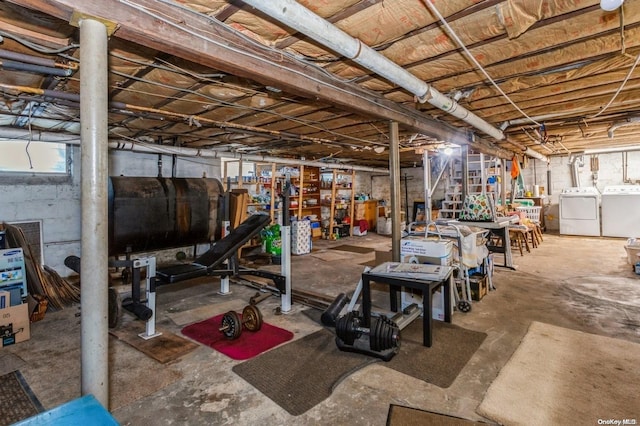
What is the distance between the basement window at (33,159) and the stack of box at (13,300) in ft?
6.59

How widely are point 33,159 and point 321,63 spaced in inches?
192

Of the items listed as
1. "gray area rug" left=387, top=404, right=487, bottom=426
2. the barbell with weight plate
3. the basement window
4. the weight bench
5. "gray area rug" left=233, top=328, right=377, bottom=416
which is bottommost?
"gray area rug" left=387, top=404, right=487, bottom=426

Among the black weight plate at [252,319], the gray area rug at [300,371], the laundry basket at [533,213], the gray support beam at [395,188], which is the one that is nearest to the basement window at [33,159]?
the black weight plate at [252,319]

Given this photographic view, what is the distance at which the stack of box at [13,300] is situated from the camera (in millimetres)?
2893

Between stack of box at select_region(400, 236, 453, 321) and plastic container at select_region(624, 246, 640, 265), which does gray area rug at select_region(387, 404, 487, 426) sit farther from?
plastic container at select_region(624, 246, 640, 265)

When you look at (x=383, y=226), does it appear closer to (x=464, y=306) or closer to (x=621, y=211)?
(x=621, y=211)

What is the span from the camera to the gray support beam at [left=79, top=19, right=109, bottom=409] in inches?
61.3

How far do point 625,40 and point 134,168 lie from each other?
22.0ft

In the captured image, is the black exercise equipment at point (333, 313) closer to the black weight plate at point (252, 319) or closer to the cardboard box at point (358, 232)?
the black weight plate at point (252, 319)

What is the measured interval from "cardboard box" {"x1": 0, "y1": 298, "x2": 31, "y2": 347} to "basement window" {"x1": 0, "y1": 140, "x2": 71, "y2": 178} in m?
2.67

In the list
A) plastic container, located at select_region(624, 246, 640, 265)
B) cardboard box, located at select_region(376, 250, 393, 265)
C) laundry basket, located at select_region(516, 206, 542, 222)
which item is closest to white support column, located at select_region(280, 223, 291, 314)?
cardboard box, located at select_region(376, 250, 393, 265)

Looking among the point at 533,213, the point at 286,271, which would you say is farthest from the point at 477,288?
the point at 533,213

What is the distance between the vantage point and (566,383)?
7.34 ft

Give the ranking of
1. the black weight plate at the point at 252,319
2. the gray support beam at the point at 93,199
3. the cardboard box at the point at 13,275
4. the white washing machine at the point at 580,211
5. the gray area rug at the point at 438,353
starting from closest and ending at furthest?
the gray support beam at the point at 93,199 → the gray area rug at the point at 438,353 → the black weight plate at the point at 252,319 → the cardboard box at the point at 13,275 → the white washing machine at the point at 580,211
